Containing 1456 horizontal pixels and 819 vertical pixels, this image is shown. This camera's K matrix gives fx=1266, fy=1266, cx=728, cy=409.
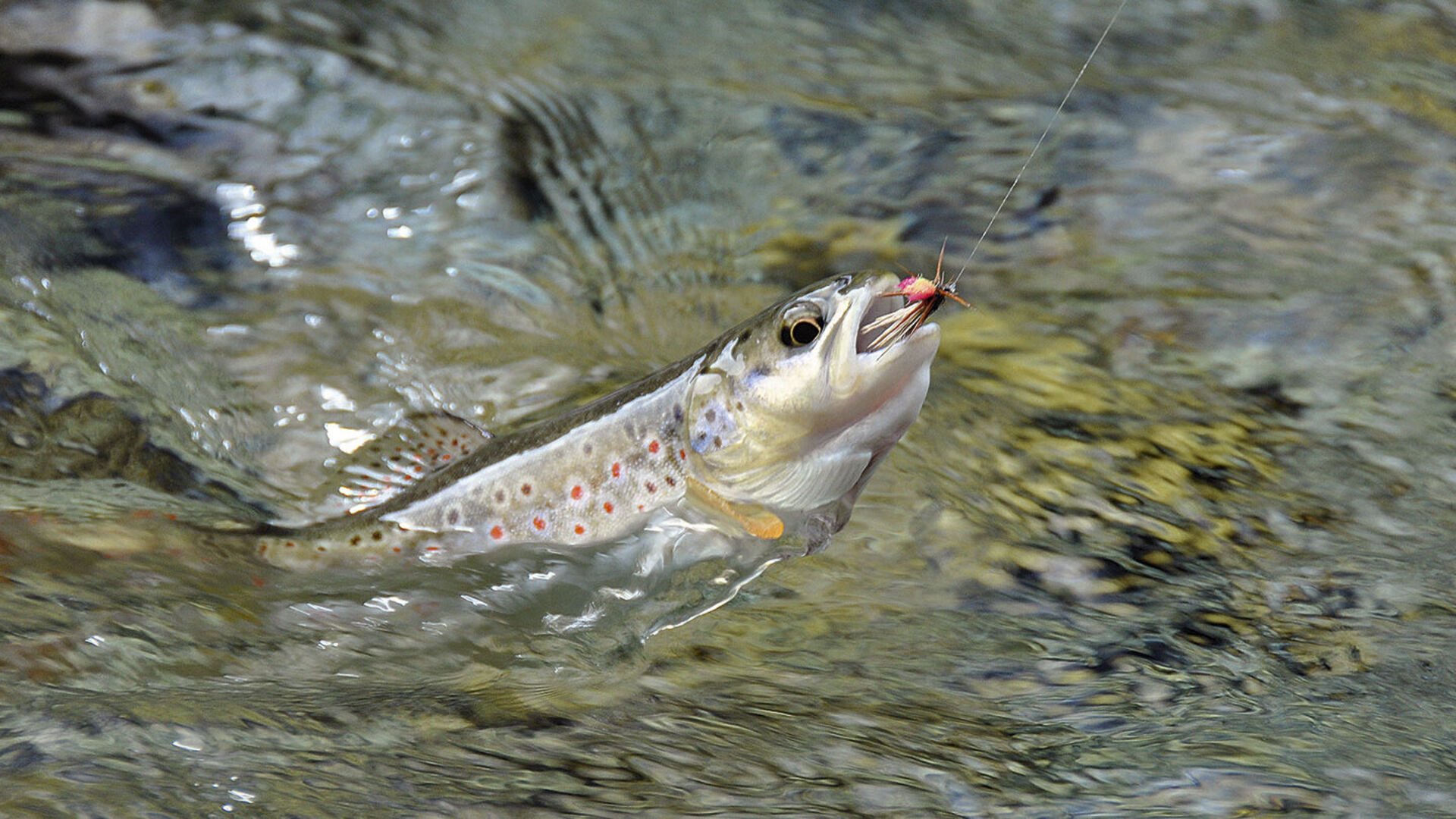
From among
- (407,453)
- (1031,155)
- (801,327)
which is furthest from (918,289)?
(1031,155)

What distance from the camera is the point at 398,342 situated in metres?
5.66

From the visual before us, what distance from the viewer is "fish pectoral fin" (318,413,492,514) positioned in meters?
4.64

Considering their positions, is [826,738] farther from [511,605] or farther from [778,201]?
[778,201]

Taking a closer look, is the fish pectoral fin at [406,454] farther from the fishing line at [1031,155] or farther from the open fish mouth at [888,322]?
the fishing line at [1031,155]

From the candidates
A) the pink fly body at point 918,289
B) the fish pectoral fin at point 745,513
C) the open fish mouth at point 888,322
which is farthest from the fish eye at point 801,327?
the fish pectoral fin at point 745,513

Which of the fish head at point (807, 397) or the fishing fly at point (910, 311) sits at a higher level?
the fishing fly at point (910, 311)

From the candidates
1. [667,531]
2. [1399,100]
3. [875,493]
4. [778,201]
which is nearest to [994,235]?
[778,201]

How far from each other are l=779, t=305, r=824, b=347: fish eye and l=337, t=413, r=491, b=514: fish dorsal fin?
4.57 feet

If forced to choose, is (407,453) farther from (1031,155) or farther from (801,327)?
(1031,155)

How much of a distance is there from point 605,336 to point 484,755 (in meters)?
2.88

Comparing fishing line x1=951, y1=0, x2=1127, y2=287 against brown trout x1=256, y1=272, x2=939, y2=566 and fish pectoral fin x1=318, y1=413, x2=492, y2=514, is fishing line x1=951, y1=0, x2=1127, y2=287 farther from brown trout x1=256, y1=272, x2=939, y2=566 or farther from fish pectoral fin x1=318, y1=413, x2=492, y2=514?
fish pectoral fin x1=318, y1=413, x2=492, y2=514

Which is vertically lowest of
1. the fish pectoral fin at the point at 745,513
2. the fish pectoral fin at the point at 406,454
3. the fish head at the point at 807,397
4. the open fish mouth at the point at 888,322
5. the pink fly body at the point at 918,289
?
the fish pectoral fin at the point at 406,454

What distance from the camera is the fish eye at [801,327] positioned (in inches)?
152

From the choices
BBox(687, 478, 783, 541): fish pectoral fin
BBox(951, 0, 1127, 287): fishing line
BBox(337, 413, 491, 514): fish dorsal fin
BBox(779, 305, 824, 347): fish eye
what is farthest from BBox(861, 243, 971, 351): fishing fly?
BBox(951, 0, 1127, 287): fishing line
